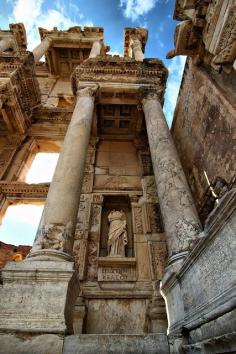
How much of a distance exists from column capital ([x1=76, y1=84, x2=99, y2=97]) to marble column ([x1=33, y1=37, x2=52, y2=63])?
25.3 ft

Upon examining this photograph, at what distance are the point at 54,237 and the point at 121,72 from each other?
24.3 ft

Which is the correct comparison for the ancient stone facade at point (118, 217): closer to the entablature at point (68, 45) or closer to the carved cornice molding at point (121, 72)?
the carved cornice molding at point (121, 72)

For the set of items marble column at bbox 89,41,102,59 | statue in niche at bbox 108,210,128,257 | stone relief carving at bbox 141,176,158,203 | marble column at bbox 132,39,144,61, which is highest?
marble column at bbox 89,41,102,59

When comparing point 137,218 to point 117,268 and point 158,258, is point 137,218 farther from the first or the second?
point 117,268

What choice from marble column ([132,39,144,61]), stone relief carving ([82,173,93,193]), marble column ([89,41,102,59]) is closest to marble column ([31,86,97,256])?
stone relief carving ([82,173,93,193])

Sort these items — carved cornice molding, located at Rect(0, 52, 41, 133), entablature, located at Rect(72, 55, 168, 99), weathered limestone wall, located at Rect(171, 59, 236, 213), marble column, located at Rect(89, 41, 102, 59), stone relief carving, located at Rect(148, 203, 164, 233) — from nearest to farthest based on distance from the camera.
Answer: weathered limestone wall, located at Rect(171, 59, 236, 213), stone relief carving, located at Rect(148, 203, 164, 233), entablature, located at Rect(72, 55, 168, 99), carved cornice molding, located at Rect(0, 52, 41, 133), marble column, located at Rect(89, 41, 102, 59)

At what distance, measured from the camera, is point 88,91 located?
321 inches

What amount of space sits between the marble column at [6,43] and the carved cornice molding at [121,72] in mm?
8462

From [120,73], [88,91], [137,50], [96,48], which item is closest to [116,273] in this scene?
[88,91]

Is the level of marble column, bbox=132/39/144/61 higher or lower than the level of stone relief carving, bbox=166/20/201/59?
higher

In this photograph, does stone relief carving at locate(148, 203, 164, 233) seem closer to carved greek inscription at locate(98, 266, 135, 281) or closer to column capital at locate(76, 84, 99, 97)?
carved greek inscription at locate(98, 266, 135, 281)

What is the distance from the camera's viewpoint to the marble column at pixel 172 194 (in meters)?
3.90

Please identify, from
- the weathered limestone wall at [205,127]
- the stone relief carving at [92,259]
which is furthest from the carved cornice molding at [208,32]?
the stone relief carving at [92,259]

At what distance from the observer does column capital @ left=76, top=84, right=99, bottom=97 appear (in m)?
8.00
